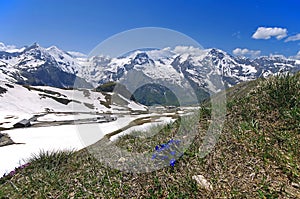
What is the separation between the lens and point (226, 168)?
5.45m

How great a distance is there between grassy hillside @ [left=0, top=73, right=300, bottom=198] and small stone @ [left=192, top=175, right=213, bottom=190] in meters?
0.08

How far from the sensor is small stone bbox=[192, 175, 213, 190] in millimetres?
4981

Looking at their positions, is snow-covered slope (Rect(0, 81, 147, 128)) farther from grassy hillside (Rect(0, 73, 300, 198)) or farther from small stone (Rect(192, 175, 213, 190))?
small stone (Rect(192, 175, 213, 190))

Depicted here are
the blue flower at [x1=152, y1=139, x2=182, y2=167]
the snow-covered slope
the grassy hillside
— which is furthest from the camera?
the snow-covered slope

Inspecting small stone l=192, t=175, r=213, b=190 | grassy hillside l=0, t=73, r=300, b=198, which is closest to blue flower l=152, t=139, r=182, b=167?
grassy hillside l=0, t=73, r=300, b=198

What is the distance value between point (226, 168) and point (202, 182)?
0.71 m

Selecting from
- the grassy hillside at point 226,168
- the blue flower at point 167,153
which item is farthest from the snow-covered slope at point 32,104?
the blue flower at point 167,153

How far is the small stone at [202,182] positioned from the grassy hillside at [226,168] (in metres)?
0.08

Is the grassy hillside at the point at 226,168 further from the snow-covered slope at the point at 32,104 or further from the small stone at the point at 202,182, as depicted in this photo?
the snow-covered slope at the point at 32,104

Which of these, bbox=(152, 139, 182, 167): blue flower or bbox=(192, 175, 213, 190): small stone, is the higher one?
bbox=(152, 139, 182, 167): blue flower

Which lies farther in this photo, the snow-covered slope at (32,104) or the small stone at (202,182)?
the snow-covered slope at (32,104)

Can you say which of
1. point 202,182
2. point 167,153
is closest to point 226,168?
point 202,182

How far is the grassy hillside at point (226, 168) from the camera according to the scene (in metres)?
4.83

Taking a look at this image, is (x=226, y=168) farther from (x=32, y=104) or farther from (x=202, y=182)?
(x=32, y=104)
